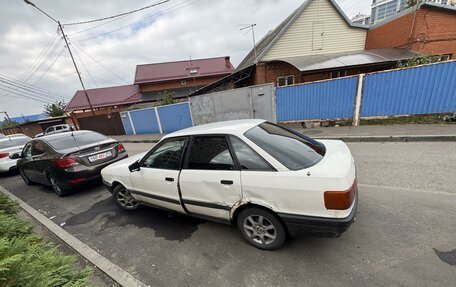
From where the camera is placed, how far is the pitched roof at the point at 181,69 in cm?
2926

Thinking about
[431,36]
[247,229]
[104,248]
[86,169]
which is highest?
[431,36]

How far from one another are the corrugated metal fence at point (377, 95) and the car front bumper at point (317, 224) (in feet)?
24.0

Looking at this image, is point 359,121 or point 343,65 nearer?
point 359,121

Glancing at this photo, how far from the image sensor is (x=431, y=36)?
11.3m

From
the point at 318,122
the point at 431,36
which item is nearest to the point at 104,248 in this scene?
the point at 318,122

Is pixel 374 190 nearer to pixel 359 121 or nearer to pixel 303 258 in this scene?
pixel 303 258

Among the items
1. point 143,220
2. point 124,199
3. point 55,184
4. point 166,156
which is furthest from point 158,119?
point 166,156

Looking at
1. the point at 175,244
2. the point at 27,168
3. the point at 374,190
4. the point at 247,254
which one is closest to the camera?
the point at 247,254

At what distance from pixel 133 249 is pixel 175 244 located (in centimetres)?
63

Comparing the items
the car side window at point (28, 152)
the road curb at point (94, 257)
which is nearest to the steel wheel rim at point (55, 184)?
the road curb at point (94, 257)

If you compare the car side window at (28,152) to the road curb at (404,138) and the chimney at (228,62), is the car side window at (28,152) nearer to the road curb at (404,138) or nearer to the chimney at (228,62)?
the road curb at (404,138)

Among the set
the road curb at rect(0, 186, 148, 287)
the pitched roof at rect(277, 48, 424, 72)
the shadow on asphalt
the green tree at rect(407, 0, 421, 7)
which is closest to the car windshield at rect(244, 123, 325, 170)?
the shadow on asphalt

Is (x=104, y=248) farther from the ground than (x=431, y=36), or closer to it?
closer to it

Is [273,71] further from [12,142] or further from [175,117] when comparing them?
[12,142]
